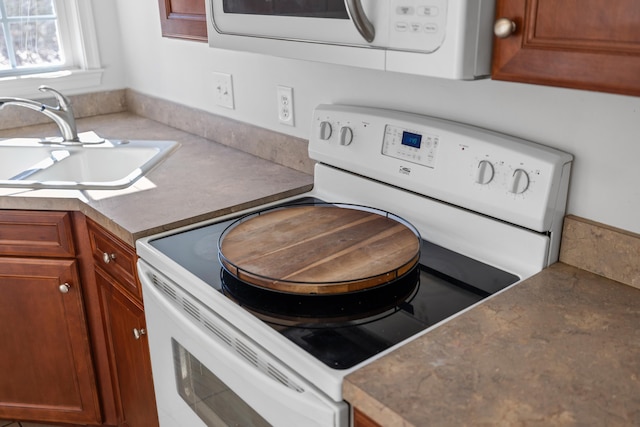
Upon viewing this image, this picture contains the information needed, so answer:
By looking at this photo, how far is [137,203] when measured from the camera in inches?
62.0

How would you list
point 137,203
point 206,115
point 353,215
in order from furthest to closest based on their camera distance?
1. point 206,115
2. point 137,203
3. point 353,215

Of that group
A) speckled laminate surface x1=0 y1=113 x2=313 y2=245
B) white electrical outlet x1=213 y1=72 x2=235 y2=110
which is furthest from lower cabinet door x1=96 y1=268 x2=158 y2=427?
white electrical outlet x1=213 y1=72 x2=235 y2=110

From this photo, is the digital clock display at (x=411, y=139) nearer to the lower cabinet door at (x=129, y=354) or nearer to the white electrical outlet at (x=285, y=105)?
the white electrical outlet at (x=285, y=105)

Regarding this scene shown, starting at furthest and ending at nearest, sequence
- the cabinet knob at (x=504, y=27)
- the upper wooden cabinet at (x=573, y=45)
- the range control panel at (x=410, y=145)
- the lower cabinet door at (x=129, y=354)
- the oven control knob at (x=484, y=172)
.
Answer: the lower cabinet door at (x=129, y=354) → the range control panel at (x=410, y=145) → the oven control knob at (x=484, y=172) → the cabinet knob at (x=504, y=27) → the upper wooden cabinet at (x=573, y=45)

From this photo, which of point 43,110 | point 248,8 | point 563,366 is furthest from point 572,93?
point 43,110

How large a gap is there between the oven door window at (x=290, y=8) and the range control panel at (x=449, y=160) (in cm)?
37

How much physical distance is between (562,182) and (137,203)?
3.32ft

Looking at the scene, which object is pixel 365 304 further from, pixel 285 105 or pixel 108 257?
pixel 285 105

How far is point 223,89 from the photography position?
209cm

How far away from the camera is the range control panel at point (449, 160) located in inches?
45.4

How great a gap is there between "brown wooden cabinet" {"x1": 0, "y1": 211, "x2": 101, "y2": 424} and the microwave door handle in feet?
3.44

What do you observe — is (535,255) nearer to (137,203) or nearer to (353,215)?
(353,215)

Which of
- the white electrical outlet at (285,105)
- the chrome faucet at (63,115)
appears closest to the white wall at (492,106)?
the white electrical outlet at (285,105)

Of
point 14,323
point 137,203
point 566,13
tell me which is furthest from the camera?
point 14,323
